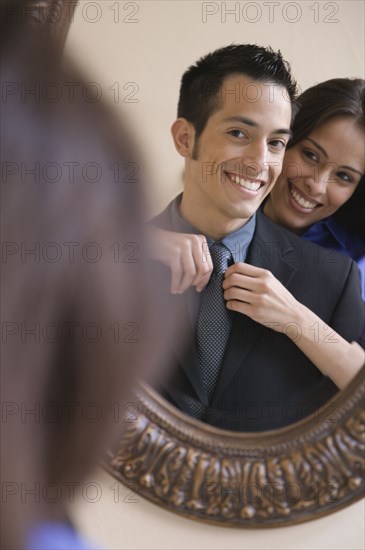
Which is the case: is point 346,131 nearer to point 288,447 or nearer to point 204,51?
point 204,51

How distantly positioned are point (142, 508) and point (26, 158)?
2.70ft

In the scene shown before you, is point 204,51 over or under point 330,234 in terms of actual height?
over

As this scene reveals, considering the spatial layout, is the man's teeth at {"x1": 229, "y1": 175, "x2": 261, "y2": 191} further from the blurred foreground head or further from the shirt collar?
the blurred foreground head

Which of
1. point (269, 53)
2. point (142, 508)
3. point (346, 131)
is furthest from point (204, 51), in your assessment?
point (142, 508)

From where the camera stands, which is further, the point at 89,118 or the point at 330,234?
the point at 330,234

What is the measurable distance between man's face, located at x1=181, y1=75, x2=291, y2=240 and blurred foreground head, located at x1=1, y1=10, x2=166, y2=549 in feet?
1.76

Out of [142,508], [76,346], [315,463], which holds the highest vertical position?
[76,346]

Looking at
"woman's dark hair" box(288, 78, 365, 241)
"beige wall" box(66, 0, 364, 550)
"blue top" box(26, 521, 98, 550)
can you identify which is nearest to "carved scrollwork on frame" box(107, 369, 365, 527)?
"woman's dark hair" box(288, 78, 365, 241)

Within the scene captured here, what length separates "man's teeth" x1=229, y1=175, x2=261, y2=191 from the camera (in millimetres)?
861

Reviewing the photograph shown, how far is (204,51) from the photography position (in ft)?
2.83

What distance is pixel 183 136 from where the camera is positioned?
86 cm

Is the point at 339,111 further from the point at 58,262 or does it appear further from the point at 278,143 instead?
the point at 58,262

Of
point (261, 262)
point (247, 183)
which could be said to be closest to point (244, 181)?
point (247, 183)

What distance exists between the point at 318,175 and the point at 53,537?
0.63 m
